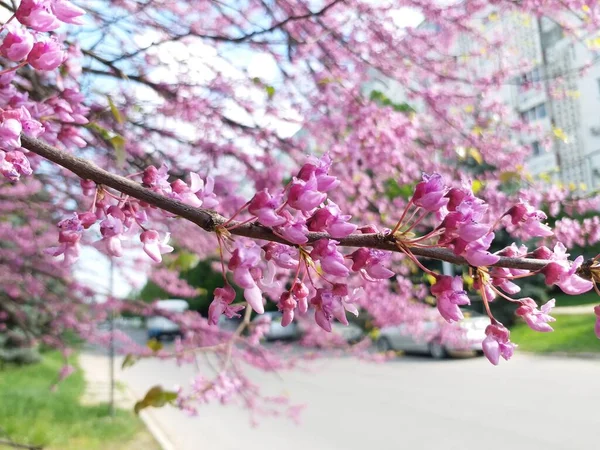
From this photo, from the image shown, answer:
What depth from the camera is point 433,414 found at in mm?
6594

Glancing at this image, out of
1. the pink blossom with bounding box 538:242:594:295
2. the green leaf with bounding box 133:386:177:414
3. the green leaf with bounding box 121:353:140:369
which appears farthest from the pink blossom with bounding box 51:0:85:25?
the green leaf with bounding box 121:353:140:369

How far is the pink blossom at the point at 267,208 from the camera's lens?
0.81 metres

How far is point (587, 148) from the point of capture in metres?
18.4

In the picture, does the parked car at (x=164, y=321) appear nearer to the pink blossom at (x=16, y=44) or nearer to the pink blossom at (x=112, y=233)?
the pink blossom at (x=112, y=233)

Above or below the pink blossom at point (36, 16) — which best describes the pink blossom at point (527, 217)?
below

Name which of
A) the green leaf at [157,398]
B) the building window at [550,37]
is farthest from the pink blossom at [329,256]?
the building window at [550,37]

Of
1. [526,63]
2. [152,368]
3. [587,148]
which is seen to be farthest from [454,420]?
[587,148]

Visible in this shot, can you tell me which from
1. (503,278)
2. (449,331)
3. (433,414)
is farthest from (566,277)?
(433,414)

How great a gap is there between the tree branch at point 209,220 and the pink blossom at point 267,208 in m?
0.03

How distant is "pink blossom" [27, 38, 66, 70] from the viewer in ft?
2.94

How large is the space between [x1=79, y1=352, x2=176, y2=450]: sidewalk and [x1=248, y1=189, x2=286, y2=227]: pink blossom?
18.5ft

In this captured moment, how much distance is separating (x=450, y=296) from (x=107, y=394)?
33.0 ft

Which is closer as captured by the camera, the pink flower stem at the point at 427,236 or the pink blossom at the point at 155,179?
the pink flower stem at the point at 427,236

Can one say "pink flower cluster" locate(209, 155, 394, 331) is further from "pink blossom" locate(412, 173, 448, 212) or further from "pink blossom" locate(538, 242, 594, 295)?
"pink blossom" locate(538, 242, 594, 295)
